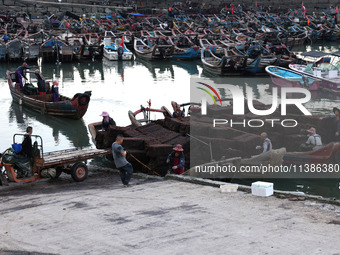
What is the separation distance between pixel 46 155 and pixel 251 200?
561cm

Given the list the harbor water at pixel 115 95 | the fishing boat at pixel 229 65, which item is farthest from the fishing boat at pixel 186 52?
the fishing boat at pixel 229 65

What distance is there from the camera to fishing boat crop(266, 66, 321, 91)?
3017 centimetres

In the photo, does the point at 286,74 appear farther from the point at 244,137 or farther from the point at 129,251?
the point at 129,251

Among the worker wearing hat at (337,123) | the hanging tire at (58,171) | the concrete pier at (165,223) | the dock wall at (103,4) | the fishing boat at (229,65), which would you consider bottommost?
the hanging tire at (58,171)

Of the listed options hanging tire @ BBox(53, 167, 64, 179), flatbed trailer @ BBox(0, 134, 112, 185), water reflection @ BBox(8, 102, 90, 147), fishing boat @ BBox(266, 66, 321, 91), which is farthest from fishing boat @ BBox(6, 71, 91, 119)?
fishing boat @ BBox(266, 66, 321, 91)

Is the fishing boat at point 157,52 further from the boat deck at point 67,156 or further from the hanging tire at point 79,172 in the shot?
the hanging tire at point 79,172

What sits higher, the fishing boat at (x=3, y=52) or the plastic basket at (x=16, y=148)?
the fishing boat at (x=3, y=52)

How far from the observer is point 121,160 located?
1285 centimetres

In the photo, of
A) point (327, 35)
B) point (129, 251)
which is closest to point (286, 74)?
point (129, 251)

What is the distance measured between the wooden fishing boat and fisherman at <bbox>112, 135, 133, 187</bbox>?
518 cm

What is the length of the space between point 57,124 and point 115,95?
690 centimetres

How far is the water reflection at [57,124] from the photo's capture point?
22.2 metres

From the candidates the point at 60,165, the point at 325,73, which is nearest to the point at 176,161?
the point at 60,165

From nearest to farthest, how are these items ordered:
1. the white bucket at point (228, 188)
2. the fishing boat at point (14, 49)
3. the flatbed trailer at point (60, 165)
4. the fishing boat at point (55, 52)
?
the white bucket at point (228, 188) < the flatbed trailer at point (60, 165) < the fishing boat at point (14, 49) < the fishing boat at point (55, 52)
